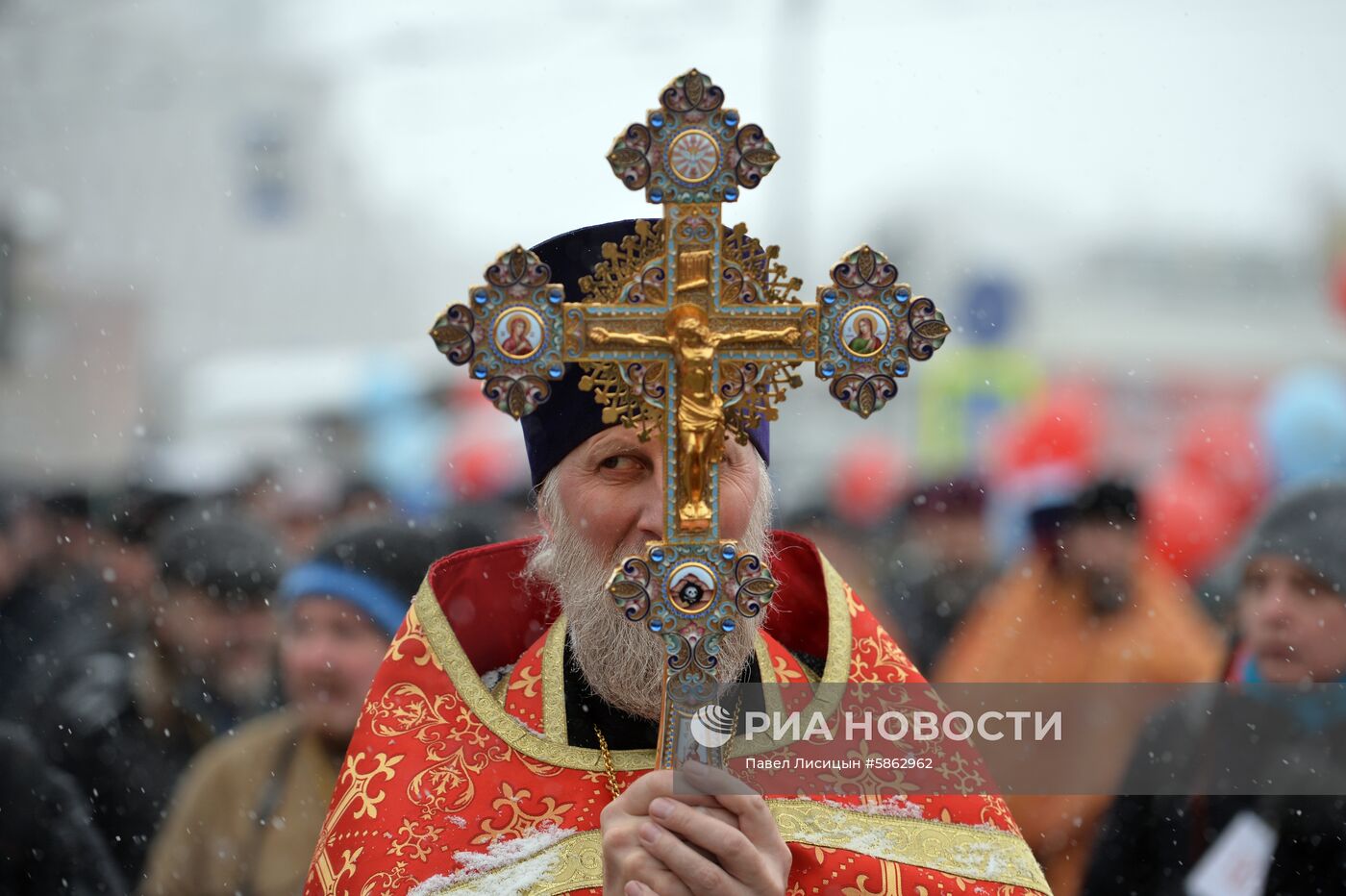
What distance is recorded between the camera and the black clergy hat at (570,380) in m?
2.69

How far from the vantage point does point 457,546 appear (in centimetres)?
507

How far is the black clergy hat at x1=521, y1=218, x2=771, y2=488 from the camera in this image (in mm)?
2691

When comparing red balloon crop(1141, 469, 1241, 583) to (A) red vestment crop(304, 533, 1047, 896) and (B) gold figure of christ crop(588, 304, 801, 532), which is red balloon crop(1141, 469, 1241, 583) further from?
(B) gold figure of christ crop(588, 304, 801, 532)

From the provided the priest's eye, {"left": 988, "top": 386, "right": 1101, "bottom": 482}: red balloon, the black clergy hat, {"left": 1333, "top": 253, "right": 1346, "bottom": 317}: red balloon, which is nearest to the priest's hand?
the priest's eye

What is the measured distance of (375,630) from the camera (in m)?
4.16

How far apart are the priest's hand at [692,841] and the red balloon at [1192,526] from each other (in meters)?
5.66

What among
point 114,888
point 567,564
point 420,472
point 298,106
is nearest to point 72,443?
point 420,472

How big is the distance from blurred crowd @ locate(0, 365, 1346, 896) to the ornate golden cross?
6.44ft

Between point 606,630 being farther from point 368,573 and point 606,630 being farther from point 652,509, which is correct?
point 368,573

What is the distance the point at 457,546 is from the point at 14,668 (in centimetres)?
316

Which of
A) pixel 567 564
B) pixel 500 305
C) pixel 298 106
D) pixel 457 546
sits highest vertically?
pixel 298 106

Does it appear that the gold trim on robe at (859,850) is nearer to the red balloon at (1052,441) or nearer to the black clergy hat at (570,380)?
the black clergy hat at (570,380)

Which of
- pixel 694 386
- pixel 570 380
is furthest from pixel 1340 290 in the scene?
pixel 694 386

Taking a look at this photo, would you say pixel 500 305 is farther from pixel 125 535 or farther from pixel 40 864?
pixel 125 535
